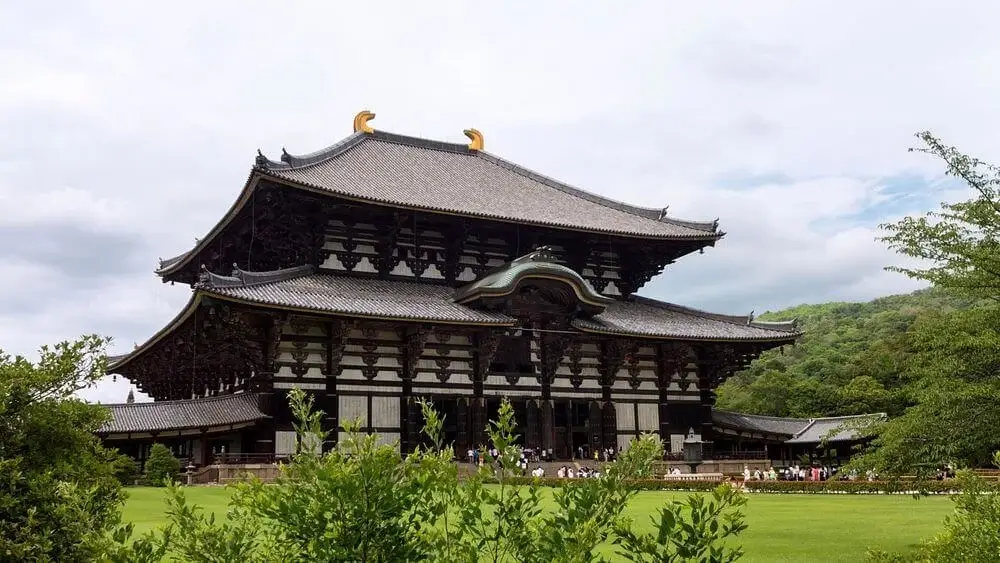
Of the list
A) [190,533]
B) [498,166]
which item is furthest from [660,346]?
[190,533]

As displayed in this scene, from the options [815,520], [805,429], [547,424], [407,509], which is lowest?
[815,520]

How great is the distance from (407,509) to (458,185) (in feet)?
117

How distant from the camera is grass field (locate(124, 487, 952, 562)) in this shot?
13.7m

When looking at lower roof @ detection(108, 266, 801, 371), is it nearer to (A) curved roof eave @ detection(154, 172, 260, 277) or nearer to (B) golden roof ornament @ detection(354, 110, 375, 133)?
(A) curved roof eave @ detection(154, 172, 260, 277)

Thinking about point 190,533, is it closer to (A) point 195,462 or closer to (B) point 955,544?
(B) point 955,544

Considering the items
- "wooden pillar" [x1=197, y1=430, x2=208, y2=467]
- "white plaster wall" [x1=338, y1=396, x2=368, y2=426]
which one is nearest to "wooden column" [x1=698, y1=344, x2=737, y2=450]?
"white plaster wall" [x1=338, y1=396, x2=368, y2=426]

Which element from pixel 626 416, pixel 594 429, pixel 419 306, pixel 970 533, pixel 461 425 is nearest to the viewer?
pixel 970 533

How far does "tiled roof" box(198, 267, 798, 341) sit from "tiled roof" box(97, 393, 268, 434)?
4.30 meters

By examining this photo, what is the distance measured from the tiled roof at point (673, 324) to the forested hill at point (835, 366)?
3.44 metres

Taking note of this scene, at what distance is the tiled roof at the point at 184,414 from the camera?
3044 cm

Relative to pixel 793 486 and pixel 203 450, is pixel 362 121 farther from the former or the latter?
pixel 793 486

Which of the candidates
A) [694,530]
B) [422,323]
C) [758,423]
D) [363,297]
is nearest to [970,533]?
[694,530]

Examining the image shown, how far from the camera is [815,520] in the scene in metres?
18.3

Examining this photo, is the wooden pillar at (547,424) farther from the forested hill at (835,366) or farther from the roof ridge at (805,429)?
the roof ridge at (805,429)
